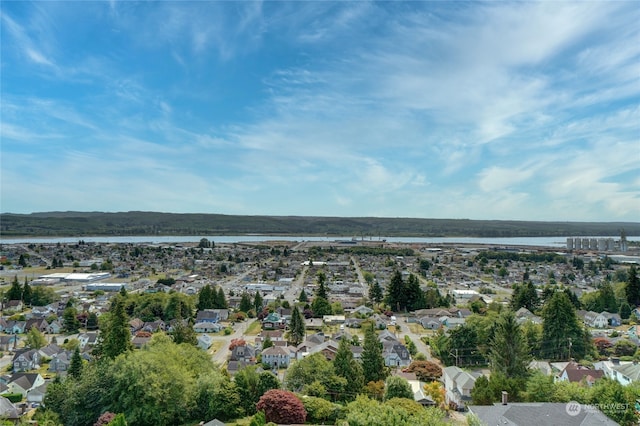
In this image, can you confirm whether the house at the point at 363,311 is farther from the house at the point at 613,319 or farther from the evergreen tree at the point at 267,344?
the house at the point at 613,319

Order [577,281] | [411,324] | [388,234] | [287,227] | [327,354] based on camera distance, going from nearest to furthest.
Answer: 1. [327,354]
2. [411,324]
3. [577,281]
4. [388,234]
5. [287,227]

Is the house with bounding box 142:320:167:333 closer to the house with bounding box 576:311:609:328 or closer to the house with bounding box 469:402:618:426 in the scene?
the house with bounding box 469:402:618:426

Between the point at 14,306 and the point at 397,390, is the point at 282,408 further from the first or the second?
the point at 14,306

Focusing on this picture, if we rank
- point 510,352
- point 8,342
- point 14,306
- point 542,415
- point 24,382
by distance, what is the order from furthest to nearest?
point 14,306, point 8,342, point 24,382, point 510,352, point 542,415

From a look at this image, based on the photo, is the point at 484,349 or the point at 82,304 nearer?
the point at 484,349

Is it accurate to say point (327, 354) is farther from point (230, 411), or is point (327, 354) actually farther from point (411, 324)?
point (411, 324)

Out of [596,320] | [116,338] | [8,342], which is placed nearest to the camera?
[116,338]

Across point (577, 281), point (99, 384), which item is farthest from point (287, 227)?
point (99, 384)

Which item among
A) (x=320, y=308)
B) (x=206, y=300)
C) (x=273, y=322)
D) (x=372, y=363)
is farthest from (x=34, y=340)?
(x=372, y=363)
